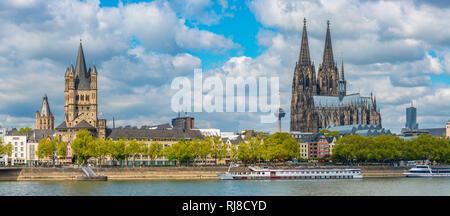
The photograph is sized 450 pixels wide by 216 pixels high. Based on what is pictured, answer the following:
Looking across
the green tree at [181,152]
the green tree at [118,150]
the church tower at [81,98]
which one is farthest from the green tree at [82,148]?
the church tower at [81,98]

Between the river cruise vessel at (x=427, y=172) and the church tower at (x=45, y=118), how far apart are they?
9659 cm

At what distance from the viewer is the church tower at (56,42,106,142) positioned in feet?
423

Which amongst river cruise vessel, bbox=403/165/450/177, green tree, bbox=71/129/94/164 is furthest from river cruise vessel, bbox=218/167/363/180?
green tree, bbox=71/129/94/164

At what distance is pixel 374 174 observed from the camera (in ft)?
366

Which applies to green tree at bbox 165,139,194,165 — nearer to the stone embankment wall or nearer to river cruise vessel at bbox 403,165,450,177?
the stone embankment wall

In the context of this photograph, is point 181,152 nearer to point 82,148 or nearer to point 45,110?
point 82,148

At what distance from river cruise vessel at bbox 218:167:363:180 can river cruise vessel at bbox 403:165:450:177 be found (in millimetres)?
11208

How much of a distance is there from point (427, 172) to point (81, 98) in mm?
65570

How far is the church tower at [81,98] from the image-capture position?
129000mm

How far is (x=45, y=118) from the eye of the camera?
570 ft

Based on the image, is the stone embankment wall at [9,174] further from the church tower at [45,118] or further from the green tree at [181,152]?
the church tower at [45,118]

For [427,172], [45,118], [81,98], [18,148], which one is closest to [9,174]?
[18,148]
